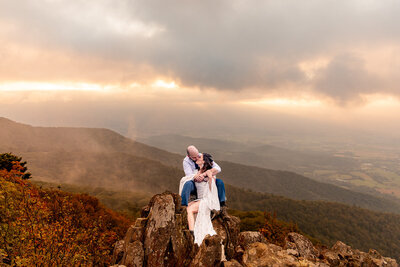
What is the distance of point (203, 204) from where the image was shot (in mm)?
10859

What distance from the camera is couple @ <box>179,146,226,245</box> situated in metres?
10.5

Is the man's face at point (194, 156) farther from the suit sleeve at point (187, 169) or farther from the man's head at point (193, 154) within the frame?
the suit sleeve at point (187, 169)

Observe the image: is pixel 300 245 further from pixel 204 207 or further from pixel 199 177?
pixel 199 177

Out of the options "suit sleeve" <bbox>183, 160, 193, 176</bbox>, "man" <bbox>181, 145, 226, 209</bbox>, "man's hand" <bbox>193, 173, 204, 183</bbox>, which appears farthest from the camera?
"suit sleeve" <bbox>183, 160, 193, 176</bbox>

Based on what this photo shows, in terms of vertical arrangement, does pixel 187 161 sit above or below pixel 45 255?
above

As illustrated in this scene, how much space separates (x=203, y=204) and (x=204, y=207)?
0.17m

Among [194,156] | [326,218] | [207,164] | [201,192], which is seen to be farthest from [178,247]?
[326,218]

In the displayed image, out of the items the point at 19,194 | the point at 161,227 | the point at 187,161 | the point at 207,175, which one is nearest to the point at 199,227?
the point at 161,227

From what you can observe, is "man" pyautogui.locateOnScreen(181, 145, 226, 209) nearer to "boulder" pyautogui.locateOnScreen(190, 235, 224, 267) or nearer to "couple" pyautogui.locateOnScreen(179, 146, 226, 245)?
"couple" pyautogui.locateOnScreen(179, 146, 226, 245)

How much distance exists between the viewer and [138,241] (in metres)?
9.48

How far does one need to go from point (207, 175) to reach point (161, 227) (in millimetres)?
3587

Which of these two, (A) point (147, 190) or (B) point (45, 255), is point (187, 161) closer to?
(B) point (45, 255)

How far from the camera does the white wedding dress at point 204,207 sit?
33.7ft

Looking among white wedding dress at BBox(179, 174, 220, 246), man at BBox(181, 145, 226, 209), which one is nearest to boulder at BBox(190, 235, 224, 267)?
white wedding dress at BBox(179, 174, 220, 246)
